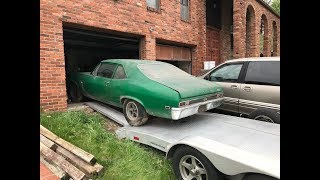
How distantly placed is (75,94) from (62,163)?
4.50 meters

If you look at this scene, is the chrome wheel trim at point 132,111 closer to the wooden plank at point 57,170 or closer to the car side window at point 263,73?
the wooden plank at point 57,170

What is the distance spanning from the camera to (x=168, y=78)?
562 cm

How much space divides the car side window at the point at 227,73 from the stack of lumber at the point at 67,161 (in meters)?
4.10

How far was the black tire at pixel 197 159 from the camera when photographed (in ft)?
10.6

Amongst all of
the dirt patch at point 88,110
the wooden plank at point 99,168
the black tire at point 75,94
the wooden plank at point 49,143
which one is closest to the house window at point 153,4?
the black tire at point 75,94

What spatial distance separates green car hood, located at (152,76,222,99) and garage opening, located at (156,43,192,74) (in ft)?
14.7

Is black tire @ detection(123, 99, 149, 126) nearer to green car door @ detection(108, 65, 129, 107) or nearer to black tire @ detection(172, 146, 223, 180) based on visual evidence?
green car door @ detection(108, 65, 129, 107)

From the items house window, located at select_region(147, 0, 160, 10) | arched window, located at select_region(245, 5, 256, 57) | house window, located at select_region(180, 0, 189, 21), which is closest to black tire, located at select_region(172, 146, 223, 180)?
house window, located at select_region(147, 0, 160, 10)

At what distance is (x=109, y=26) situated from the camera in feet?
25.5

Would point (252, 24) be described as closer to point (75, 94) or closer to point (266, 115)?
point (266, 115)

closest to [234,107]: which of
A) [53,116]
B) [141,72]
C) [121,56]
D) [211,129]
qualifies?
[211,129]

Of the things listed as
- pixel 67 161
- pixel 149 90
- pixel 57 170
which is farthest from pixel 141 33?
pixel 57 170

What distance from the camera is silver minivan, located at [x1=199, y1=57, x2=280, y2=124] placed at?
5492 millimetres

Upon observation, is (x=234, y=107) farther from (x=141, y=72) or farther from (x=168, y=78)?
(x=141, y=72)
